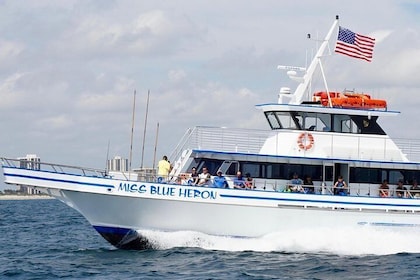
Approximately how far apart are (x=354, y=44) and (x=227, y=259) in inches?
371

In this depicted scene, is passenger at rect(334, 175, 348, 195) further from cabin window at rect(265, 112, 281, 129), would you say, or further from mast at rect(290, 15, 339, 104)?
mast at rect(290, 15, 339, 104)

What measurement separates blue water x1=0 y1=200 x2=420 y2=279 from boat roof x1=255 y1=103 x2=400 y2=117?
4.25 m

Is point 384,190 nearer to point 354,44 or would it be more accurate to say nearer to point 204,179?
point 354,44

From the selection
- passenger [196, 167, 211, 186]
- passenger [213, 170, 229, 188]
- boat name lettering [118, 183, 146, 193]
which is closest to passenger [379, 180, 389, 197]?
passenger [213, 170, 229, 188]

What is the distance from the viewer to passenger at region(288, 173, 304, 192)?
25750 mm

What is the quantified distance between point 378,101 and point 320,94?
79.3 inches

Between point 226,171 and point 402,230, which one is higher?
point 226,171

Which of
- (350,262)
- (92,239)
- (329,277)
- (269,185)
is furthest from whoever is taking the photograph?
(92,239)

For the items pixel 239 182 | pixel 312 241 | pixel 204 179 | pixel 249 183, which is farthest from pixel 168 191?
pixel 312 241

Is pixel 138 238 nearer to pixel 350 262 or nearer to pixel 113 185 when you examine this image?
pixel 113 185

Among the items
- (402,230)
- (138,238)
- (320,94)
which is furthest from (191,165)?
(402,230)

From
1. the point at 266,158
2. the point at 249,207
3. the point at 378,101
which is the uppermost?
the point at 378,101

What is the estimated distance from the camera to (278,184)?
86.2 ft

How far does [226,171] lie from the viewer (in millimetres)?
25969
